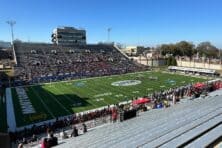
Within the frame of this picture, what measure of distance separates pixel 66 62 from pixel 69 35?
46.8 m

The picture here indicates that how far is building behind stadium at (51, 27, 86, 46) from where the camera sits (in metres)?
104

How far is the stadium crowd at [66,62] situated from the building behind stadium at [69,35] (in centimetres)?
2967

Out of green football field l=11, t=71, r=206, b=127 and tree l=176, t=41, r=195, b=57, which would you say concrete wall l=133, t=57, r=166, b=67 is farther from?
green football field l=11, t=71, r=206, b=127

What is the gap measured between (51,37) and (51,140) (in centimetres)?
10890

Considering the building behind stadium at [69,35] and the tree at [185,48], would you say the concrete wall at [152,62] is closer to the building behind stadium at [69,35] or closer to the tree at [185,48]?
the tree at [185,48]

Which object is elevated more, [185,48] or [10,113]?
[185,48]

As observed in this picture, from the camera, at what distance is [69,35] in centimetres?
10694

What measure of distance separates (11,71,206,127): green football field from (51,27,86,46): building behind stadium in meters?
60.9

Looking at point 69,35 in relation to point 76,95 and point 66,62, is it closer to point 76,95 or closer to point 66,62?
point 66,62

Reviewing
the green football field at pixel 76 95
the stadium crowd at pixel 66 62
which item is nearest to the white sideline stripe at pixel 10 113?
the green football field at pixel 76 95

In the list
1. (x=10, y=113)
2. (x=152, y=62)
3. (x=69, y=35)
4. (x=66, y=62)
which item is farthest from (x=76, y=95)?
(x=69, y=35)

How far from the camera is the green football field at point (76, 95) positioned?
28144mm

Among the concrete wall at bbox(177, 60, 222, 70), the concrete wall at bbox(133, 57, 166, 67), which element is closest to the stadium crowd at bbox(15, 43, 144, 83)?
the concrete wall at bbox(133, 57, 166, 67)

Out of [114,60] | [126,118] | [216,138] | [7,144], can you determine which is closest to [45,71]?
[114,60]
